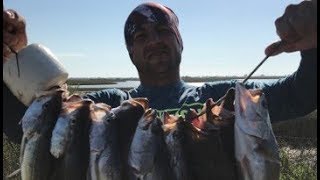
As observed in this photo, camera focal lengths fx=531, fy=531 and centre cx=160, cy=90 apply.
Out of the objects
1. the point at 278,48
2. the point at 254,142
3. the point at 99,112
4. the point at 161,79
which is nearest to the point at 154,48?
the point at 161,79

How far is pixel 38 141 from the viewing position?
129 inches

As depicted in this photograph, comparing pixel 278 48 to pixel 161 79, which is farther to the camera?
pixel 161 79

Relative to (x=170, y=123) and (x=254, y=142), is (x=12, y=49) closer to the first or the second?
(x=170, y=123)

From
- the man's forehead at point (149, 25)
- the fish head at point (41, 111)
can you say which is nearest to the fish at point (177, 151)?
the fish head at point (41, 111)

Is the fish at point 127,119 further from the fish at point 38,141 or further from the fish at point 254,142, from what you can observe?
the fish at point 254,142

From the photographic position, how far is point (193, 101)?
4773mm

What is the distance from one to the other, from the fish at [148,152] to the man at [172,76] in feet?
3.58

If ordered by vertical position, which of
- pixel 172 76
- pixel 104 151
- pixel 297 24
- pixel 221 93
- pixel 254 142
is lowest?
pixel 104 151

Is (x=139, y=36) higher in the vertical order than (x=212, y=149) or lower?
higher

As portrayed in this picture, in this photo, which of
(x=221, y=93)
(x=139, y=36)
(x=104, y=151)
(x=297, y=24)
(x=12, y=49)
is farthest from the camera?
(x=139, y=36)

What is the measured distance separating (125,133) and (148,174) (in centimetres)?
33

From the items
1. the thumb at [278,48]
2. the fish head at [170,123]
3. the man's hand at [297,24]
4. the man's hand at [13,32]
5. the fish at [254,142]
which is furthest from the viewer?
the man's hand at [13,32]

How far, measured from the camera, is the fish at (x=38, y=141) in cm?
328

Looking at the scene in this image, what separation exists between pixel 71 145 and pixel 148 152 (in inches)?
19.3
